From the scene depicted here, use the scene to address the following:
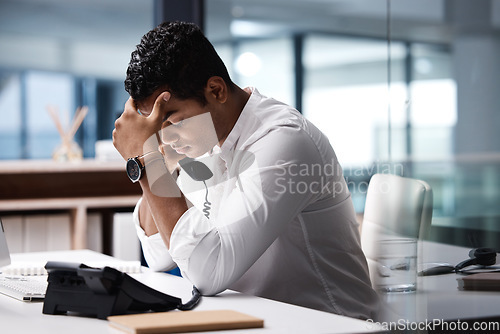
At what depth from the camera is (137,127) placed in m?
1.68

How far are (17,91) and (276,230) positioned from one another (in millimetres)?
6021

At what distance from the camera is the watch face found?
5.29ft

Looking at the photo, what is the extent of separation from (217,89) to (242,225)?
1.36 ft

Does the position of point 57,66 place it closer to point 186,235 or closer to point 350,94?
point 350,94

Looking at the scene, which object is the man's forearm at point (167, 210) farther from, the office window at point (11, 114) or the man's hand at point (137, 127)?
the office window at point (11, 114)

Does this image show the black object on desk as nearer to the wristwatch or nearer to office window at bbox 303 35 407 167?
the wristwatch

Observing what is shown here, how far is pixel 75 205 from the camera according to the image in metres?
3.68

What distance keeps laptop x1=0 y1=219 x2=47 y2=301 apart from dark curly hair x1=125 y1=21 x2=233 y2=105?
0.52m

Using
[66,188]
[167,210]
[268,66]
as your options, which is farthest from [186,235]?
[66,188]

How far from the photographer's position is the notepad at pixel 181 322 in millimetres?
1128

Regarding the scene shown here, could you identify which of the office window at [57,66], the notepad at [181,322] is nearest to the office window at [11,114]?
the office window at [57,66]

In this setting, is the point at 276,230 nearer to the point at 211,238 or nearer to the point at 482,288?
the point at 211,238

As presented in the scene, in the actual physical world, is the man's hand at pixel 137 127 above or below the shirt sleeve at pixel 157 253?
above

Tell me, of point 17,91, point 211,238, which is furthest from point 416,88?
point 17,91
